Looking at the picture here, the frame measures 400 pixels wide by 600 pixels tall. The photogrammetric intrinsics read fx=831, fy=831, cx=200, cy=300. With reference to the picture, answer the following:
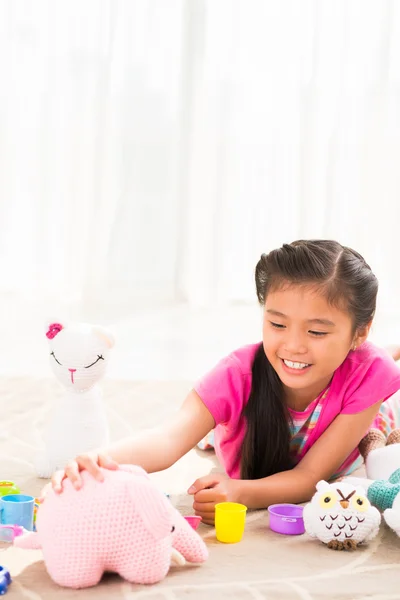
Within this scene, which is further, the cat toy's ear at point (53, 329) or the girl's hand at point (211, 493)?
the cat toy's ear at point (53, 329)

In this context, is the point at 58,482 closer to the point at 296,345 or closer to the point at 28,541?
the point at 28,541

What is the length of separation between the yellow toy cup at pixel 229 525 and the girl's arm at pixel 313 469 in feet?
0.44

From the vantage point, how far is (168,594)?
98 centimetres

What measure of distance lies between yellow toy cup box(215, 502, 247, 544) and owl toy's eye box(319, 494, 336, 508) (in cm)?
12

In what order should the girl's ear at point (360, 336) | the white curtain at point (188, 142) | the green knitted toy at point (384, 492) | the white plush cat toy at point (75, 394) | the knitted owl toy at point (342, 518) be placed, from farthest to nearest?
the white curtain at point (188, 142) → the white plush cat toy at point (75, 394) → the girl's ear at point (360, 336) → the green knitted toy at point (384, 492) → the knitted owl toy at point (342, 518)

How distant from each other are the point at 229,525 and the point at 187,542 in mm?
159

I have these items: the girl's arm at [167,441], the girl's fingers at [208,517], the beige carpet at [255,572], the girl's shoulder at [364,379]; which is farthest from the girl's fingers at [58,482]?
the girl's shoulder at [364,379]

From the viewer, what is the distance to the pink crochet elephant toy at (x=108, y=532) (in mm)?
984

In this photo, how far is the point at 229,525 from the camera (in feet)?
3.98

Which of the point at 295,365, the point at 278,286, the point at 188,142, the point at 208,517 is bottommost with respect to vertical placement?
the point at 208,517

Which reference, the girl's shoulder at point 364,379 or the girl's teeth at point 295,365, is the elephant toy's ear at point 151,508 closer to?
the girl's teeth at point 295,365

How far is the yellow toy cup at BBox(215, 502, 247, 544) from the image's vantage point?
121 centimetres

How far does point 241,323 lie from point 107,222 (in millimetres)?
721

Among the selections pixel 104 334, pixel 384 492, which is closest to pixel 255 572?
pixel 384 492
